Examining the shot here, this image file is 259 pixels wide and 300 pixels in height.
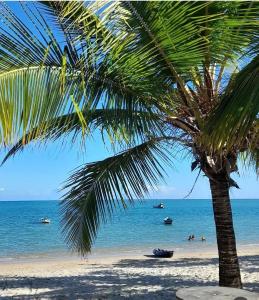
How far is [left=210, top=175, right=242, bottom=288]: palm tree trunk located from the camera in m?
5.61

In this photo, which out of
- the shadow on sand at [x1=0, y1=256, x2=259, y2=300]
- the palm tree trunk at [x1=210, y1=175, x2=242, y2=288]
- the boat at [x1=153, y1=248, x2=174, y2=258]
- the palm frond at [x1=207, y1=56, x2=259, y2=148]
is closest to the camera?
the palm frond at [x1=207, y1=56, x2=259, y2=148]

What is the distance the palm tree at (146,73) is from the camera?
Result: 3635mm

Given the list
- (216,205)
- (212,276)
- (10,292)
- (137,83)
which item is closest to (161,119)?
(137,83)

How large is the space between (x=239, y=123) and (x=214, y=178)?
2.13 meters

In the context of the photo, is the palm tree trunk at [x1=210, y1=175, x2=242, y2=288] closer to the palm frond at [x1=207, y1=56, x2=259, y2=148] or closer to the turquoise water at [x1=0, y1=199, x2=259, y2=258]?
the turquoise water at [x1=0, y1=199, x2=259, y2=258]

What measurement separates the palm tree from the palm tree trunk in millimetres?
12

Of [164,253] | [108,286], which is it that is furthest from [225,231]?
[164,253]

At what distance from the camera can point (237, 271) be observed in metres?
5.72

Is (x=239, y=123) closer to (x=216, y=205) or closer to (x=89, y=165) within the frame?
(x=216, y=205)

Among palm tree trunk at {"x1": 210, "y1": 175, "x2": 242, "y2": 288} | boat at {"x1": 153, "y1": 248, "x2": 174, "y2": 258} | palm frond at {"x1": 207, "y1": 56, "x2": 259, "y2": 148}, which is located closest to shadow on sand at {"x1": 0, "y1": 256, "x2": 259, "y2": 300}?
palm tree trunk at {"x1": 210, "y1": 175, "x2": 242, "y2": 288}

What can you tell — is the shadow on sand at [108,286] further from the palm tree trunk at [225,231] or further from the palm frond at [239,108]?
the palm frond at [239,108]

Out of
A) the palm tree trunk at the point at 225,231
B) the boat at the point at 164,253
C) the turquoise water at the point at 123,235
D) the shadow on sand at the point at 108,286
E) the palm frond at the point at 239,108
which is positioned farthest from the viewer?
the turquoise water at the point at 123,235

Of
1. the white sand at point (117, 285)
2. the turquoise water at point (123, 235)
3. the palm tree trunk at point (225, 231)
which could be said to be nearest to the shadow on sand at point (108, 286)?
the white sand at point (117, 285)

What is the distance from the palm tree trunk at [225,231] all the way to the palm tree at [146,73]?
0.01 m
